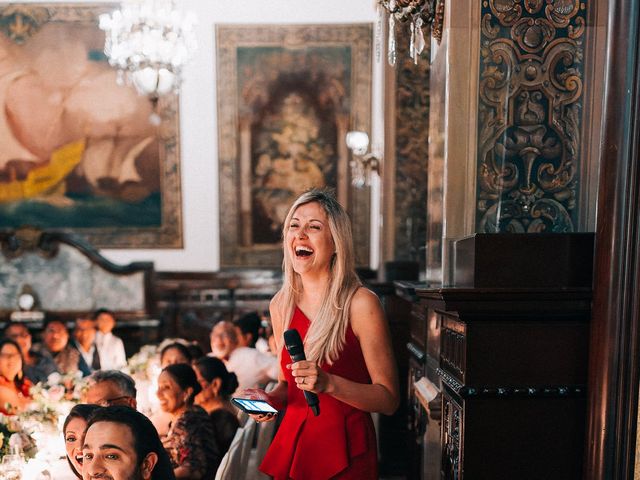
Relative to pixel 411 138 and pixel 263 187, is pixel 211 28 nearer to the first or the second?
pixel 263 187

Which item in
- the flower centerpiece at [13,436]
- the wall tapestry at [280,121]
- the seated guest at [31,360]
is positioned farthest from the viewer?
the wall tapestry at [280,121]

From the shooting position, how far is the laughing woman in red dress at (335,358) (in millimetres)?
2115

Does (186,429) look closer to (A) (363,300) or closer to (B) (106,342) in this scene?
(A) (363,300)

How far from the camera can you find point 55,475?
317 centimetres

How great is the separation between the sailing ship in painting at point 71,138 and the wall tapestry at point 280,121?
4.32 feet

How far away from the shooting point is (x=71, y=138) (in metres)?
9.60

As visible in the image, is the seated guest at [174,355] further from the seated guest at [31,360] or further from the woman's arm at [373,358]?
the woman's arm at [373,358]

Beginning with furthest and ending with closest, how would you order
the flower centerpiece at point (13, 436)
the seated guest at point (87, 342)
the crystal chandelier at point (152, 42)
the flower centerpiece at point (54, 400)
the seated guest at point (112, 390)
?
the seated guest at point (87, 342)
the crystal chandelier at point (152, 42)
the flower centerpiece at point (54, 400)
the seated guest at point (112, 390)
the flower centerpiece at point (13, 436)

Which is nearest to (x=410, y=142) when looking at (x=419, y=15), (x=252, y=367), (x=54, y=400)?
(x=252, y=367)

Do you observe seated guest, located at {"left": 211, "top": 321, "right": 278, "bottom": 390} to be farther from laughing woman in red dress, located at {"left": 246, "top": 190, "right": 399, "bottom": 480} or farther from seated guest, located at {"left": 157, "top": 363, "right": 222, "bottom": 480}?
laughing woman in red dress, located at {"left": 246, "top": 190, "right": 399, "bottom": 480}

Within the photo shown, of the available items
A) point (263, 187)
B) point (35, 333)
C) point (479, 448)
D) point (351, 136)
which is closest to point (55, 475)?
point (479, 448)

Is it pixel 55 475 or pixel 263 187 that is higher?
pixel 263 187

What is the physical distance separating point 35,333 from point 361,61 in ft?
21.1

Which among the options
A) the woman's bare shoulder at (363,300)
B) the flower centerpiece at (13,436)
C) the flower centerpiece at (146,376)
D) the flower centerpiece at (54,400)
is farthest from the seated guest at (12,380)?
the woman's bare shoulder at (363,300)
